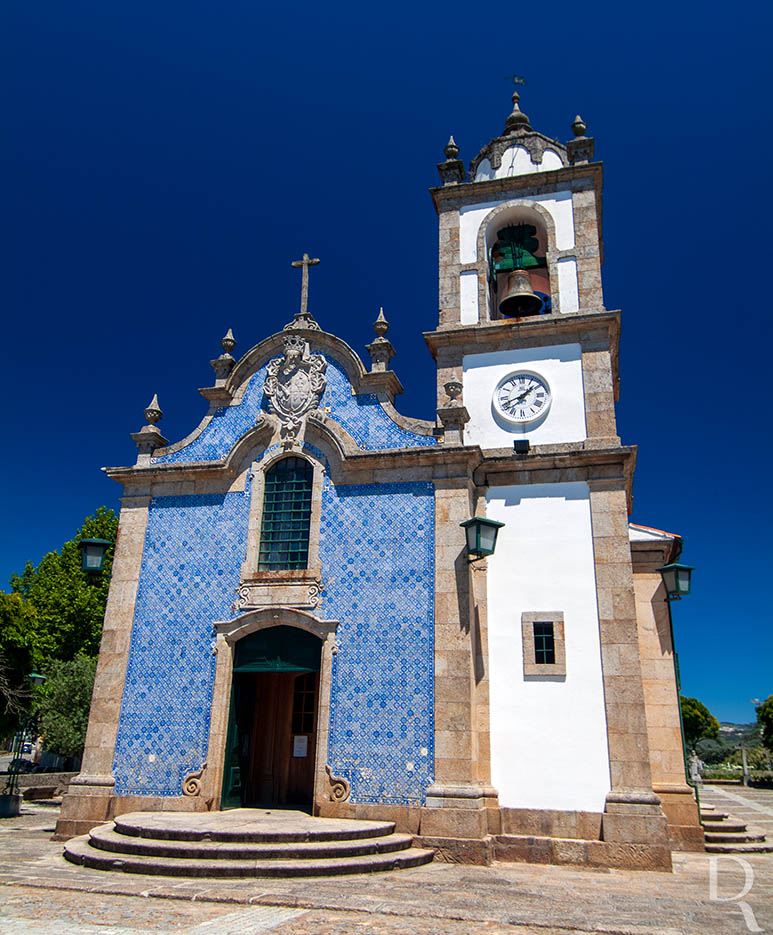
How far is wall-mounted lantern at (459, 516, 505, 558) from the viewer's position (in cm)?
1081

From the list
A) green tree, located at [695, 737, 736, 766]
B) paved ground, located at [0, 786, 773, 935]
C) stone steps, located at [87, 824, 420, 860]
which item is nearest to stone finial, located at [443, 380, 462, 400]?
stone steps, located at [87, 824, 420, 860]

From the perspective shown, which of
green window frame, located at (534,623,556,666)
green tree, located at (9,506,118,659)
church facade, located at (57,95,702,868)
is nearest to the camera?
church facade, located at (57,95,702,868)

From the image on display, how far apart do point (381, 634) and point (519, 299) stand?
22.0 ft

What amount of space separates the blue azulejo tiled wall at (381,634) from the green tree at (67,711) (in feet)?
43.5

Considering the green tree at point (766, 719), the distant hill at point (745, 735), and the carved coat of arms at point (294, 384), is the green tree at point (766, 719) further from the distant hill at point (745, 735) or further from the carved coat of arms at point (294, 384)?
the carved coat of arms at point (294, 384)

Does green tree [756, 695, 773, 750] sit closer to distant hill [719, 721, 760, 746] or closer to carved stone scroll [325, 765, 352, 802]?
distant hill [719, 721, 760, 746]

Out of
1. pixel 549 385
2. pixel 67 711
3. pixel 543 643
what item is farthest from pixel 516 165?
pixel 67 711

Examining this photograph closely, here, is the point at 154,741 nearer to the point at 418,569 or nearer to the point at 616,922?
the point at 418,569

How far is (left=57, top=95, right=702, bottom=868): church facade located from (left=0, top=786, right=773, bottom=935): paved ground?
1357 mm

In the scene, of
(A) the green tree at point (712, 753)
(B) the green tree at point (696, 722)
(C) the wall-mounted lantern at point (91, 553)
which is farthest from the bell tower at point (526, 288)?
(A) the green tree at point (712, 753)

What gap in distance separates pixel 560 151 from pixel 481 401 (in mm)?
5674

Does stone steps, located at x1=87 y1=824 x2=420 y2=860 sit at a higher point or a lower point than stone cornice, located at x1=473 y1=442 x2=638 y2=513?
lower

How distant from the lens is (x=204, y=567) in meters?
12.5

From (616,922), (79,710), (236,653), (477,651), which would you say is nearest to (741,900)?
(616,922)
